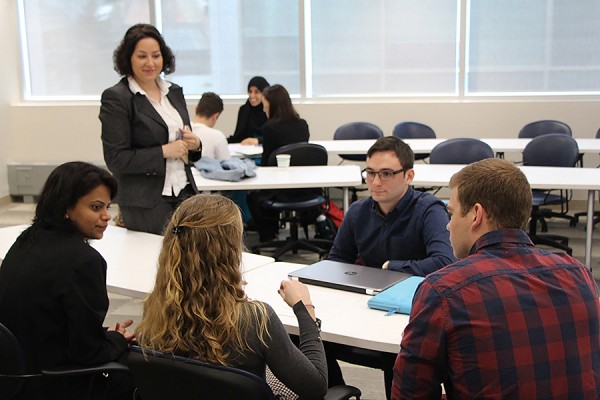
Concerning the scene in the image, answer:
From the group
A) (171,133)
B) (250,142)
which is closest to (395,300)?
(171,133)

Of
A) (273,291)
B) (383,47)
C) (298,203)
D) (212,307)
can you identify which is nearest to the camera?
(212,307)

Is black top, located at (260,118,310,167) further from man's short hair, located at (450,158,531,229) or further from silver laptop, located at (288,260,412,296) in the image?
man's short hair, located at (450,158,531,229)

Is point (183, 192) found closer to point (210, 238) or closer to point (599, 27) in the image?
point (210, 238)

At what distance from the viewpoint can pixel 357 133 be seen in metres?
7.07

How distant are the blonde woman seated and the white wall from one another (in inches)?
245

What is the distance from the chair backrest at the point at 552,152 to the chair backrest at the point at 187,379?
462 centimetres

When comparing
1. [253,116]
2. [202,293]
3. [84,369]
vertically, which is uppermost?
[253,116]

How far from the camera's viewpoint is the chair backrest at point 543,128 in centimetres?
661

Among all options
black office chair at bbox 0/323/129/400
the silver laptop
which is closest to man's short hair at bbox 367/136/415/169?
the silver laptop

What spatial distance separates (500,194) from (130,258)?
1.89 meters

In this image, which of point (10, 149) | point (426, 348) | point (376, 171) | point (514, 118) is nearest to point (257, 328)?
point (426, 348)

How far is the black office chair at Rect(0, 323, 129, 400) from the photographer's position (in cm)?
199

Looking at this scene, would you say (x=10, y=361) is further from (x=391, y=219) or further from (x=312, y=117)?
(x=312, y=117)

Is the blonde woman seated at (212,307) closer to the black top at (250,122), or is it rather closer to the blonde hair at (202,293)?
the blonde hair at (202,293)
